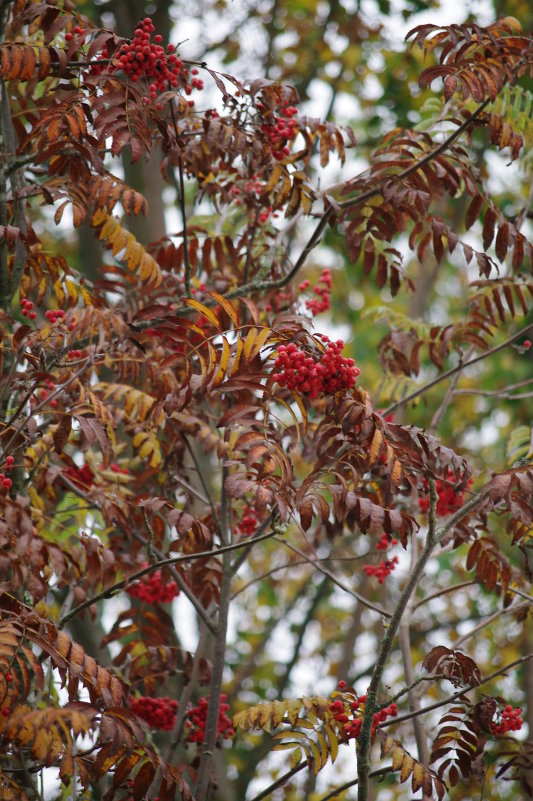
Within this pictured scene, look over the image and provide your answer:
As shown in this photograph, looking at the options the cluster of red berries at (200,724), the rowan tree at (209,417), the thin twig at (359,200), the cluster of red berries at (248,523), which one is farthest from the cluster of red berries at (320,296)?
the cluster of red berries at (200,724)

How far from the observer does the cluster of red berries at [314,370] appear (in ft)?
7.79

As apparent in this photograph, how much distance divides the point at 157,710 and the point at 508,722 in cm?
144

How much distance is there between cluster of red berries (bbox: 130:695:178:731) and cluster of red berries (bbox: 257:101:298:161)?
2.33 meters

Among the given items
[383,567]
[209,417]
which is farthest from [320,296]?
[383,567]

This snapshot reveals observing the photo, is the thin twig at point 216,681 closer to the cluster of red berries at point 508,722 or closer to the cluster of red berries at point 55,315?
the cluster of red berries at point 55,315

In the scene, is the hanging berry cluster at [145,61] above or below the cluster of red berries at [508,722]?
above

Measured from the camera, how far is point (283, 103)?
3.35m

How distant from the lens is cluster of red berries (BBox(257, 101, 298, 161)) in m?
3.43

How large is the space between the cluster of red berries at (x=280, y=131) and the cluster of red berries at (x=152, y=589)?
1886 mm

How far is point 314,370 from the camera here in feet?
7.79

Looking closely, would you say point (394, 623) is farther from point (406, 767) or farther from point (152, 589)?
point (152, 589)

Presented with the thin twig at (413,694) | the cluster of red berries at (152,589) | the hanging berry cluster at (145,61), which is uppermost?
the hanging berry cluster at (145,61)

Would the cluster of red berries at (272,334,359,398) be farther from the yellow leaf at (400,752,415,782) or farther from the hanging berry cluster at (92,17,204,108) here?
the yellow leaf at (400,752,415,782)

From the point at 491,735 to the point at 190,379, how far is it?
5.68 ft
